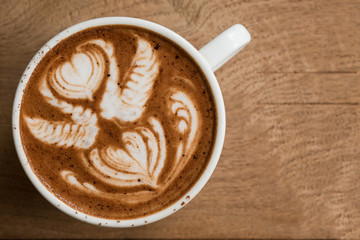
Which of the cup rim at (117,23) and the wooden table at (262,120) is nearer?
the cup rim at (117,23)

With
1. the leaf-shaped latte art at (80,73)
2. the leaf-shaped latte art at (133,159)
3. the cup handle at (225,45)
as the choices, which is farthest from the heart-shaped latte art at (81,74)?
the cup handle at (225,45)

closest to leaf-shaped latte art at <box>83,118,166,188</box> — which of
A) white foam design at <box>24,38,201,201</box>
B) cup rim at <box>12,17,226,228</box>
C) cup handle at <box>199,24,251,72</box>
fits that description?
white foam design at <box>24,38,201,201</box>

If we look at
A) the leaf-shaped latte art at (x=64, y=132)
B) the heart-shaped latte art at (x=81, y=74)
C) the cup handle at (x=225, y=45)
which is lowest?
the leaf-shaped latte art at (x=64, y=132)

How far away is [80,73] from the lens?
3.27 ft

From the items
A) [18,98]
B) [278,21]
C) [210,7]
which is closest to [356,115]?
[278,21]

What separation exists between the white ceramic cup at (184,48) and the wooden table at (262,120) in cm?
21

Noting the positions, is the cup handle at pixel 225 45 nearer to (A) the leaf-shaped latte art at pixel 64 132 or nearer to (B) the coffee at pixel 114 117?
(B) the coffee at pixel 114 117

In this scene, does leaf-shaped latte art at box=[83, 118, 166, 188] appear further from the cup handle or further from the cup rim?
the cup handle

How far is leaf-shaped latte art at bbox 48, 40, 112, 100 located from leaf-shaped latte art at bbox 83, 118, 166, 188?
0.15 metres

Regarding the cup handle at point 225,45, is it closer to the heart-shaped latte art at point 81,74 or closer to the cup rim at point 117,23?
the cup rim at point 117,23

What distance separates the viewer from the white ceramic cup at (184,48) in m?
0.98

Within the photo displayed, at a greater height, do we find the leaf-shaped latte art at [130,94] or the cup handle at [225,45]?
the cup handle at [225,45]

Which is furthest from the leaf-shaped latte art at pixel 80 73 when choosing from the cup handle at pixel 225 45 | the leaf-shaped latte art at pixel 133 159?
the cup handle at pixel 225 45

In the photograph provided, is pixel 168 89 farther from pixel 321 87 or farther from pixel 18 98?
pixel 321 87
